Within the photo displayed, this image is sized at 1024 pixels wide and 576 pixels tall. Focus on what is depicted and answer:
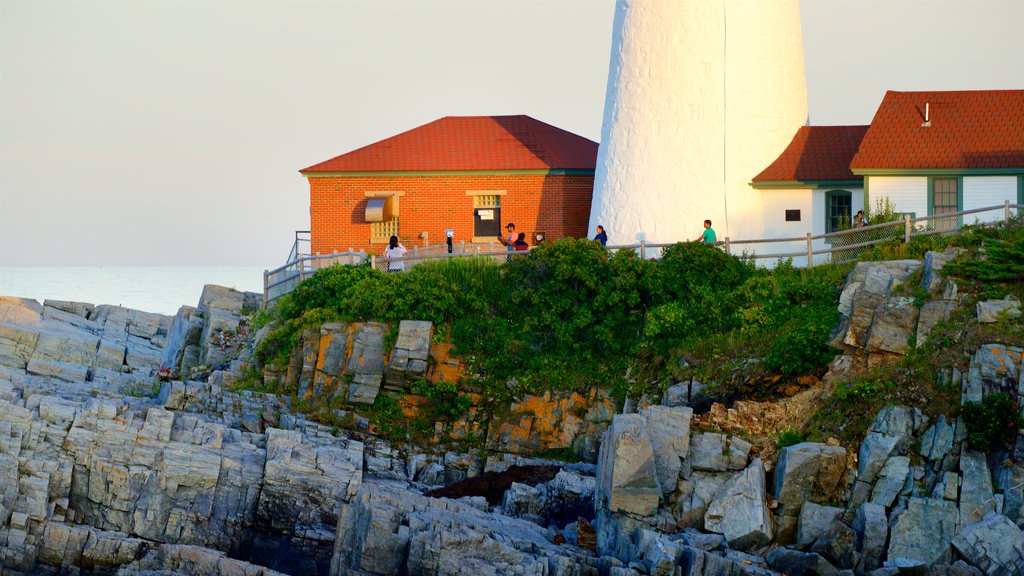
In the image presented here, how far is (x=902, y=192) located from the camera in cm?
3506

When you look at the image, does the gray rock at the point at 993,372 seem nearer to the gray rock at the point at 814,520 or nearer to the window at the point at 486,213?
the gray rock at the point at 814,520

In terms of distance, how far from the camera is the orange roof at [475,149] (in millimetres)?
42438

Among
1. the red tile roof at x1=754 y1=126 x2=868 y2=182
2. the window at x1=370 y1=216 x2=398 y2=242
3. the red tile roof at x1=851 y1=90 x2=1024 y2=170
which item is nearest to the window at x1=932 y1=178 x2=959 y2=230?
the red tile roof at x1=851 y1=90 x2=1024 y2=170

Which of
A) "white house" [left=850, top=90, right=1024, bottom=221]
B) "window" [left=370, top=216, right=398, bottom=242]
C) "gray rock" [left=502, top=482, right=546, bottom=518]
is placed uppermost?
"white house" [left=850, top=90, right=1024, bottom=221]

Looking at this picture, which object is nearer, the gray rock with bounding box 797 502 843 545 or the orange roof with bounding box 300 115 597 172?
the gray rock with bounding box 797 502 843 545

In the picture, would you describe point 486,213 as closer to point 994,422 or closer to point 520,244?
point 520,244

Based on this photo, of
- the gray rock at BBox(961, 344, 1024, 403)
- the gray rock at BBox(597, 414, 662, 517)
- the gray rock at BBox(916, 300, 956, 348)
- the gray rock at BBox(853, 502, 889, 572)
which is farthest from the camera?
the gray rock at BBox(916, 300, 956, 348)

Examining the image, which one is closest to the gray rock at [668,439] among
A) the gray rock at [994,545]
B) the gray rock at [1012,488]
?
the gray rock at [994,545]

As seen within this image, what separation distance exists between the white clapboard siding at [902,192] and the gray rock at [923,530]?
12412mm

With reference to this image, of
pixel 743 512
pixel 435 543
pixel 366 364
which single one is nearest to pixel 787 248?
pixel 366 364

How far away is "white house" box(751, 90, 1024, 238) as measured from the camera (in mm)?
34531

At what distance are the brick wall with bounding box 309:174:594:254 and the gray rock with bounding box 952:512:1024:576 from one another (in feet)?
70.6

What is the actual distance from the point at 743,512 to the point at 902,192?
45.4 feet

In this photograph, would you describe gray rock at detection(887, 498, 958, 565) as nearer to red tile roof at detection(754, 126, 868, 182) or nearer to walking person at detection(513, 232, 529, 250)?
red tile roof at detection(754, 126, 868, 182)
